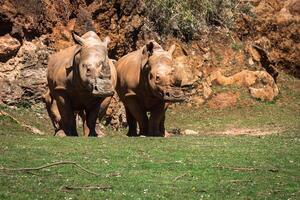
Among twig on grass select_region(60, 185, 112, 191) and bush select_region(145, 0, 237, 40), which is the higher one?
bush select_region(145, 0, 237, 40)

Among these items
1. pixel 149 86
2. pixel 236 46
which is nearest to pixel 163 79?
pixel 149 86

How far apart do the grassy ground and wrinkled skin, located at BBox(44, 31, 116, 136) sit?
1.54 metres

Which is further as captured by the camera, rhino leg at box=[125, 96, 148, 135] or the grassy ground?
rhino leg at box=[125, 96, 148, 135]

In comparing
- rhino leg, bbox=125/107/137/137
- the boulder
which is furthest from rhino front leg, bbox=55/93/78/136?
the boulder

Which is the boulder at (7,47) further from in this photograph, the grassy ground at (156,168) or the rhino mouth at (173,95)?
the rhino mouth at (173,95)

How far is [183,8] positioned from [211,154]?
20.2 metres

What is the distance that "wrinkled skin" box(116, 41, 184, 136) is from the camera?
56.2 ft

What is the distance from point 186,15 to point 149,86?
15.7 meters

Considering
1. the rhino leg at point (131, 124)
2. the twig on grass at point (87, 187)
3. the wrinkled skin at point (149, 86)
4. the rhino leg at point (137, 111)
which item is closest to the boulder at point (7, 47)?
the rhino leg at point (131, 124)

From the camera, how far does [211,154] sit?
541 inches

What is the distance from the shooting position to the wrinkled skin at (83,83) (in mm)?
16375

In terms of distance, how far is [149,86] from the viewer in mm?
17547

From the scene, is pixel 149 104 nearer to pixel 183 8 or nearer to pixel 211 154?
pixel 211 154

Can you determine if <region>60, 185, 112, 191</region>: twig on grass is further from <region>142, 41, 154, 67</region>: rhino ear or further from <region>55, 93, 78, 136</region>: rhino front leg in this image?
<region>142, 41, 154, 67</region>: rhino ear
